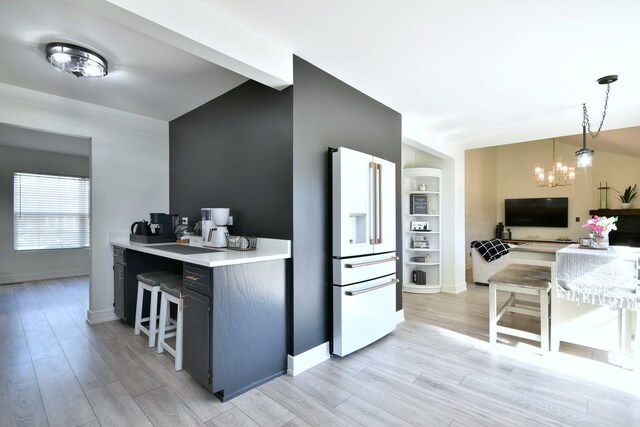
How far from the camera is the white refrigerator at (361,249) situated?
98.7 inches

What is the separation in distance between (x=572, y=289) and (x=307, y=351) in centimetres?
224

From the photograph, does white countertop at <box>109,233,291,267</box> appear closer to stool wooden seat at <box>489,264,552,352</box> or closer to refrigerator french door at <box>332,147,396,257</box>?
refrigerator french door at <box>332,147,396,257</box>

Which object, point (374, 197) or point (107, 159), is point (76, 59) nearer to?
point (107, 159)

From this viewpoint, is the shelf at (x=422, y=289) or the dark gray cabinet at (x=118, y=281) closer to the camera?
the dark gray cabinet at (x=118, y=281)

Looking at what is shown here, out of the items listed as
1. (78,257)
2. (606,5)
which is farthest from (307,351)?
(78,257)

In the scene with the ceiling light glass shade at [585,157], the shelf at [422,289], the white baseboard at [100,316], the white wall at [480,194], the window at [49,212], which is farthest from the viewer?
the white wall at [480,194]

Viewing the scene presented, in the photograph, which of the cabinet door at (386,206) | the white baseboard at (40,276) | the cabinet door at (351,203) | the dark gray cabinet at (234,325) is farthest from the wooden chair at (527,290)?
the white baseboard at (40,276)

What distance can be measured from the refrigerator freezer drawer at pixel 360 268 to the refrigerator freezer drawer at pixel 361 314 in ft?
0.18

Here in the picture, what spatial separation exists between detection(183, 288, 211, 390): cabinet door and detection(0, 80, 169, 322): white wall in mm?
1988

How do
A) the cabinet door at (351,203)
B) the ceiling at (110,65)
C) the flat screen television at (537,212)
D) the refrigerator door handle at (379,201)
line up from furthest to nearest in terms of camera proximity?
the flat screen television at (537,212)
the refrigerator door handle at (379,201)
the cabinet door at (351,203)
the ceiling at (110,65)

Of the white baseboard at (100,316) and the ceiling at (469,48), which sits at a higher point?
the ceiling at (469,48)

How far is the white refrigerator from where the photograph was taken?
2.51m

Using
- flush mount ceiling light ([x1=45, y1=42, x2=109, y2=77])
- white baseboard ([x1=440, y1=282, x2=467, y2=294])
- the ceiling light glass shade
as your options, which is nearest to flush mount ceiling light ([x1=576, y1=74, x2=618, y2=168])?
the ceiling light glass shade

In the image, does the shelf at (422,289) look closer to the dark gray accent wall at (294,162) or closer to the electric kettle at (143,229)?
the dark gray accent wall at (294,162)
